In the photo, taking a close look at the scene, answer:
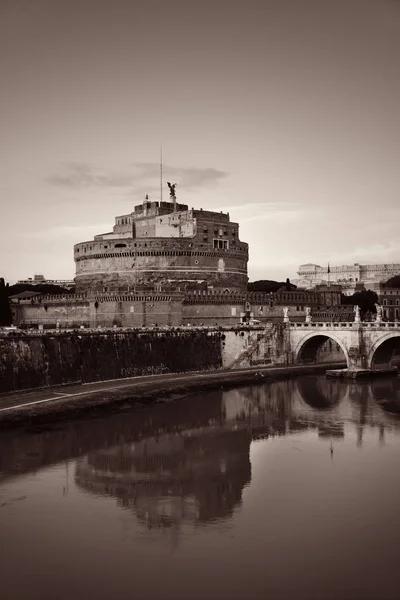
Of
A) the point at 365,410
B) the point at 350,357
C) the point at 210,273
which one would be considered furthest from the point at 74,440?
the point at 210,273

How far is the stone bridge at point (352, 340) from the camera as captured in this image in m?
34.1

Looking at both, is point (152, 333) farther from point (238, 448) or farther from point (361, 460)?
point (361, 460)

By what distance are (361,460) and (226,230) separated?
30.1 meters

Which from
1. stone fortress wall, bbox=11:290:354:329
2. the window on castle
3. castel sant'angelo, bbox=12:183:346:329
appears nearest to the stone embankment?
stone fortress wall, bbox=11:290:354:329

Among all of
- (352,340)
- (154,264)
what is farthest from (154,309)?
(352,340)

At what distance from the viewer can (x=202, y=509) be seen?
1466 centimetres

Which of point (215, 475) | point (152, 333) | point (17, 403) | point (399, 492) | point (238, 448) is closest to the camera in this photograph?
point (399, 492)

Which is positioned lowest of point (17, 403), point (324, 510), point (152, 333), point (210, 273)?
point (324, 510)

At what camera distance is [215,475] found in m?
17.2

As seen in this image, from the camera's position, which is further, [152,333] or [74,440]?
[152,333]

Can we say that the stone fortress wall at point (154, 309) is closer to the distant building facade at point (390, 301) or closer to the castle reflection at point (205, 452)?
the castle reflection at point (205, 452)

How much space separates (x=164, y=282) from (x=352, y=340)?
13471 millimetres

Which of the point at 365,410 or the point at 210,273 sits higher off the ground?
the point at 210,273

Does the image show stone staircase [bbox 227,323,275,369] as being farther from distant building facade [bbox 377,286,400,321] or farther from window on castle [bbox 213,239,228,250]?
distant building facade [bbox 377,286,400,321]
